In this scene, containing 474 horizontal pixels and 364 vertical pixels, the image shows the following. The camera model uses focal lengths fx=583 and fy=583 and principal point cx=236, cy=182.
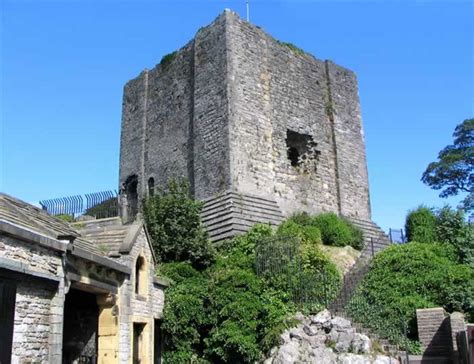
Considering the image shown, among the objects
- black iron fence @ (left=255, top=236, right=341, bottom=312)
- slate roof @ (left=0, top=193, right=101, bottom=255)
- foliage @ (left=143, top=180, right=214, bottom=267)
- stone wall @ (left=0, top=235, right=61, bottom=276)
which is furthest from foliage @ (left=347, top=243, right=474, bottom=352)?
stone wall @ (left=0, top=235, right=61, bottom=276)

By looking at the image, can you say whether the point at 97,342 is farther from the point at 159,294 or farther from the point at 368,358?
the point at 368,358

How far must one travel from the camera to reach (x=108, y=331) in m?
13.1

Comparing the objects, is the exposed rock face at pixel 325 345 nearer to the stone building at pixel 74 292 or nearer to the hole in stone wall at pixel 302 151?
the stone building at pixel 74 292

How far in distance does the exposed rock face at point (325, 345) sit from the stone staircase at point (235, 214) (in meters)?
5.73

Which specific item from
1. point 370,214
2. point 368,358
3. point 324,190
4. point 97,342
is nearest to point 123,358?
point 97,342

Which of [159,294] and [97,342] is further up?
[159,294]

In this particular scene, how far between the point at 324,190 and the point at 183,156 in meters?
6.12

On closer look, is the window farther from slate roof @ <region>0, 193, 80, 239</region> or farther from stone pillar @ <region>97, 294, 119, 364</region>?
slate roof @ <region>0, 193, 80, 239</region>

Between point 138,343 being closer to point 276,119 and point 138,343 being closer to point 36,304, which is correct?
point 36,304

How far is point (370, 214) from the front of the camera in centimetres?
2628

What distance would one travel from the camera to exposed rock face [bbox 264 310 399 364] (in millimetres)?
13102

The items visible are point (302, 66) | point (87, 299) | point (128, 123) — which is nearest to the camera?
point (87, 299)

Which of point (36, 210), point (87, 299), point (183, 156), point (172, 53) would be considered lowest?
point (87, 299)

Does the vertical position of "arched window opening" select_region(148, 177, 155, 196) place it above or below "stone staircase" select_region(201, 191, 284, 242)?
above
